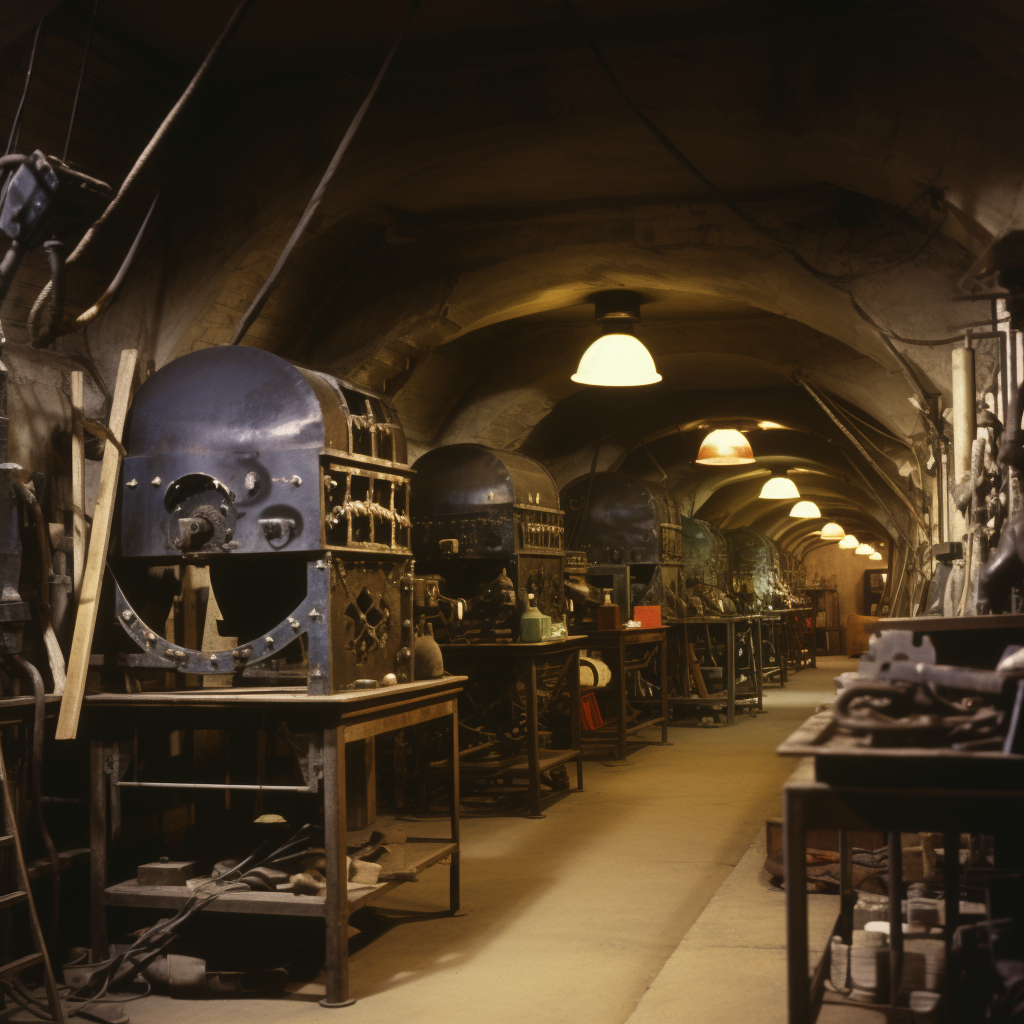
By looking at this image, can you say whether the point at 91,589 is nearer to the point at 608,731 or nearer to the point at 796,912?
the point at 796,912

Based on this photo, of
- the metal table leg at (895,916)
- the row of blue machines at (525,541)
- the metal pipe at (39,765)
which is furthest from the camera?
the row of blue machines at (525,541)

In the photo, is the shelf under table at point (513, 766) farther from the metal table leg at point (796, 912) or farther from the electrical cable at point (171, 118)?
the metal table leg at point (796, 912)

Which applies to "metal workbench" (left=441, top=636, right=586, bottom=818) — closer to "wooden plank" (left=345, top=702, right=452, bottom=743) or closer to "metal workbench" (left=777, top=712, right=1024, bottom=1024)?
"wooden plank" (left=345, top=702, right=452, bottom=743)

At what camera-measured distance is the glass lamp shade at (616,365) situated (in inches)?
292

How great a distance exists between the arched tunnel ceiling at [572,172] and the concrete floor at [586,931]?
290 centimetres

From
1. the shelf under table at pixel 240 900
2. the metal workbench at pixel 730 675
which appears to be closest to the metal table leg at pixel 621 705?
the metal workbench at pixel 730 675

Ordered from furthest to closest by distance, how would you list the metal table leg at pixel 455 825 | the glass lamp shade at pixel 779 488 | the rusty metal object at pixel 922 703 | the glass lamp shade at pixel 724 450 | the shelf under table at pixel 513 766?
the glass lamp shade at pixel 779 488
the glass lamp shade at pixel 724 450
the shelf under table at pixel 513 766
the metal table leg at pixel 455 825
the rusty metal object at pixel 922 703

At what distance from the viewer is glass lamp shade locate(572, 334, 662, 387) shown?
24.3 ft

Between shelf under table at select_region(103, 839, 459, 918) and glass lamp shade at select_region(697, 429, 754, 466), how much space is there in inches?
276

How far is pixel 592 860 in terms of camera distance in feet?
20.5

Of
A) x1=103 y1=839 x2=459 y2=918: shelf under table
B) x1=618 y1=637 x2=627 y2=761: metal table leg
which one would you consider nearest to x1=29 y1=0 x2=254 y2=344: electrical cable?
x1=103 y1=839 x2=459 y2=918: shelf under table

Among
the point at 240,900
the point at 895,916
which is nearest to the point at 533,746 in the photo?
the point at 240,900

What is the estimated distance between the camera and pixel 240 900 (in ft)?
13.7

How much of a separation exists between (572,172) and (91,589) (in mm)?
3610
